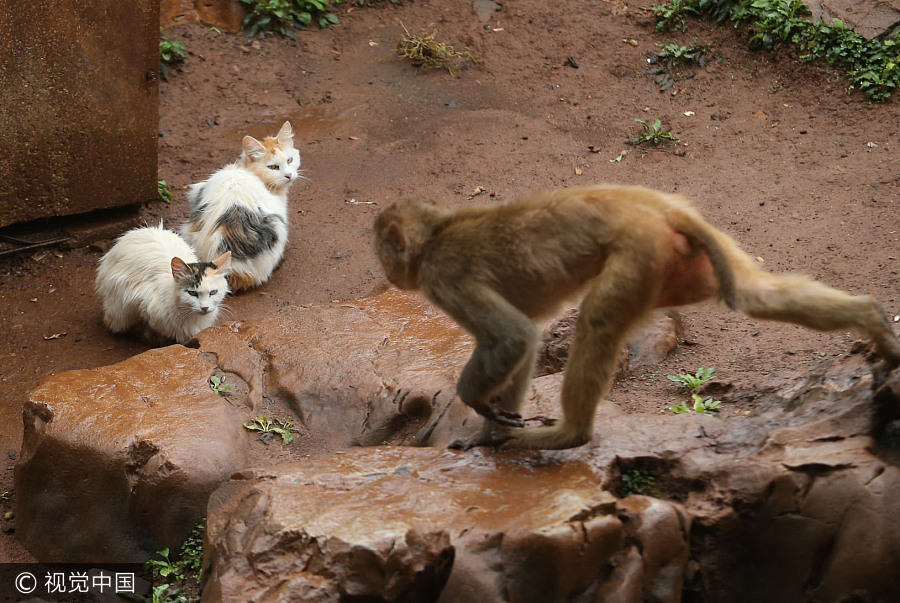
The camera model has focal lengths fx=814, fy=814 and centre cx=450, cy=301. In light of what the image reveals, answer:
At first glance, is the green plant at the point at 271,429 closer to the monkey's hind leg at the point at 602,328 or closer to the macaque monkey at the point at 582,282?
the macaque monkey at the point at 582,282

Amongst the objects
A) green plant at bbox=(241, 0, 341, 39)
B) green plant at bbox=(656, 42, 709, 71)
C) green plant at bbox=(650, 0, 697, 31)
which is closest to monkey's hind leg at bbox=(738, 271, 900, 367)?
green plant at bbox=(656, 42, 709, 71)

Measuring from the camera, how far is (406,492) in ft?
13.7

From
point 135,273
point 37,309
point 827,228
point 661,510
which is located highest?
point 827,228

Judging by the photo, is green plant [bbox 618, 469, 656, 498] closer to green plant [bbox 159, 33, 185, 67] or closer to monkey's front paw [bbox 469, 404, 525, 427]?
monkey's front paw [bbox 469, 404, 525, 427]

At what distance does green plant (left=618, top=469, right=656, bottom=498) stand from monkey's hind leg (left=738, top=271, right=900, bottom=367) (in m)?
1.02

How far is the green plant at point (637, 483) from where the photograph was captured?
14.1 feet

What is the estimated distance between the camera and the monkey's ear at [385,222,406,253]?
4.49 meters

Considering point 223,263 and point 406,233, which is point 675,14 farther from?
point 406,233

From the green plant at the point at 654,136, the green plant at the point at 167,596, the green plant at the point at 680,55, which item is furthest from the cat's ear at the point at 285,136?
the green plant at the point at 167,596

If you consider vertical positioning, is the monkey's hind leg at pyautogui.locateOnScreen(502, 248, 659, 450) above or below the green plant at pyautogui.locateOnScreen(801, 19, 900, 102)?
below

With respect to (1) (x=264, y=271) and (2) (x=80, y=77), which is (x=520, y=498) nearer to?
(1) (x=264, y=271)

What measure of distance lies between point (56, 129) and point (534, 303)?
604cm

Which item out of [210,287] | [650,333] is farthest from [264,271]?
[650,333]

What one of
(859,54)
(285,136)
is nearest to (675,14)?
(859,54)
